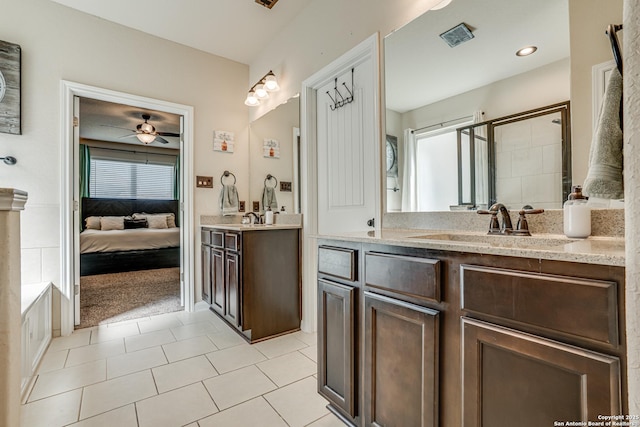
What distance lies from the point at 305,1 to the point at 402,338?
2.71 m

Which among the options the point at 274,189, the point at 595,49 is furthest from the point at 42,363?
the point at 595,49

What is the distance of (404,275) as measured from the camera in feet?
3.55

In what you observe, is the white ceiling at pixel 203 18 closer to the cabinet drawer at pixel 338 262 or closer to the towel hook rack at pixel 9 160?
the towel hook rack at pixel 9 160

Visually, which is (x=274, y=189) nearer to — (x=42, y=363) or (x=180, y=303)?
(x=180, y=303)

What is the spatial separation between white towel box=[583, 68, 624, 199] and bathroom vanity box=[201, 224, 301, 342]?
6.53ft

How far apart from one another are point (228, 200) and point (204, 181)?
324mm

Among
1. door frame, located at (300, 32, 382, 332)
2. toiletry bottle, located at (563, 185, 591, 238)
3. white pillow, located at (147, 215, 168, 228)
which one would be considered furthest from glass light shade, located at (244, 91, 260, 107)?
white pillow, located at (147, 215, 168, 228)

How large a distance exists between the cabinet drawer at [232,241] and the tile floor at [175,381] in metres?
0.75

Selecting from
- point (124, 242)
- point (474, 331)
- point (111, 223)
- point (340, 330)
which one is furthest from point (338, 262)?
point (111, 223)

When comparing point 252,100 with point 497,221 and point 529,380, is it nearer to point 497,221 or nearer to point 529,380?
point 497,221

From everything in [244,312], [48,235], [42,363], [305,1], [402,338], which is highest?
[305,1]

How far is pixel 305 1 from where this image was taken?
2.47 metres

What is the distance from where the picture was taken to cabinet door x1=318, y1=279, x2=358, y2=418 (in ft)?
4.21

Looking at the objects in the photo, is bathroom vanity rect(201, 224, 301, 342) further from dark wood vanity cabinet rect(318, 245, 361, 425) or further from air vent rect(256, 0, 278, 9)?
air vent rect(256, 0, 278, 9)
